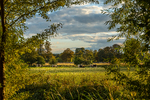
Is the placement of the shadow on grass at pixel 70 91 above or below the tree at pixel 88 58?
below

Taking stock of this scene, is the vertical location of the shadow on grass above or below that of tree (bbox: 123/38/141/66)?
below

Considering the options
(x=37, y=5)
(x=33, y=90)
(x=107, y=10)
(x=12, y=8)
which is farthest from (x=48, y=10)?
(x=33, y=90)

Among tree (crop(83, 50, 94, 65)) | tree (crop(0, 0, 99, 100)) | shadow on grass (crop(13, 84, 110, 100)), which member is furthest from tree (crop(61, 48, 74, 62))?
tree (crop(0, 0, 99, 100))

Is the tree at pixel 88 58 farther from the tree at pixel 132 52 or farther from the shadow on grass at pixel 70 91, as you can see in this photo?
the tree at pixel 132 52

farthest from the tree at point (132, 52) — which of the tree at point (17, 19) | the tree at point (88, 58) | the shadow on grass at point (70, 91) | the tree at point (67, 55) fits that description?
the tree at point (67, 55)

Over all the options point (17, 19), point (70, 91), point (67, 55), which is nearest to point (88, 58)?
point (67, 55)

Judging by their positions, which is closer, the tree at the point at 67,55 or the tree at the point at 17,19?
the tree at the point at 17,19

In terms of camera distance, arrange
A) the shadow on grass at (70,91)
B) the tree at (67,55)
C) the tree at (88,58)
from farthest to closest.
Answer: the tree at (67,55), the tree at (88,58), the shadow on grass at (70,91)

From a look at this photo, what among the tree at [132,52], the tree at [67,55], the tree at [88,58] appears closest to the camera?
the tree at [132,52]

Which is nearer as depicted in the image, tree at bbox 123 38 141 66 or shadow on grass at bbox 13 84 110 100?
tree at bbox 123 38 141 66

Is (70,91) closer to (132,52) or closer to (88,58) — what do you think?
(132,52)

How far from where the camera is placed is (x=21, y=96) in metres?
3.75

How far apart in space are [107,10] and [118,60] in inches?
87.1

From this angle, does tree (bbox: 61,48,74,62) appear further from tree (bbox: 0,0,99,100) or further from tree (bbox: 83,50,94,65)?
tree (bbox: 0,0,99,100)
